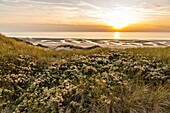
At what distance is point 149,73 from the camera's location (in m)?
6.66

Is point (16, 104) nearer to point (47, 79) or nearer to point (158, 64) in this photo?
point (47, 79)

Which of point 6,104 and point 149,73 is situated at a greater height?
point 149,73

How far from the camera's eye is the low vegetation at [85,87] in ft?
16.3

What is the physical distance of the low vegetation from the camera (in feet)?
16.3

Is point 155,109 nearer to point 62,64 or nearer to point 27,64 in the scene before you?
point 62,64

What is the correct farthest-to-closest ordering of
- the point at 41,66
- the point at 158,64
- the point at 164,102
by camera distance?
the point at 41,66 → the point at 158,64 → the point at 164,102

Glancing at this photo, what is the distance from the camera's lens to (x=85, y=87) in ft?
17.9

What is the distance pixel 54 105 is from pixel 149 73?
2825 mm

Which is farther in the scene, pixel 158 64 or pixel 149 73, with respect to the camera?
pixel 158 64

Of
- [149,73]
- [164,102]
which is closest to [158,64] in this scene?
[149,73]

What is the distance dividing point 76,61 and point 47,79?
5.19ft

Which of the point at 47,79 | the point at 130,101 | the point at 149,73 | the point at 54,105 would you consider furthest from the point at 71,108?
the point at 149,73

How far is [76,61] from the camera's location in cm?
770

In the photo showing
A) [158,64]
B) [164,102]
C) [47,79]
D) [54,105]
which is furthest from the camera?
[158,64]
